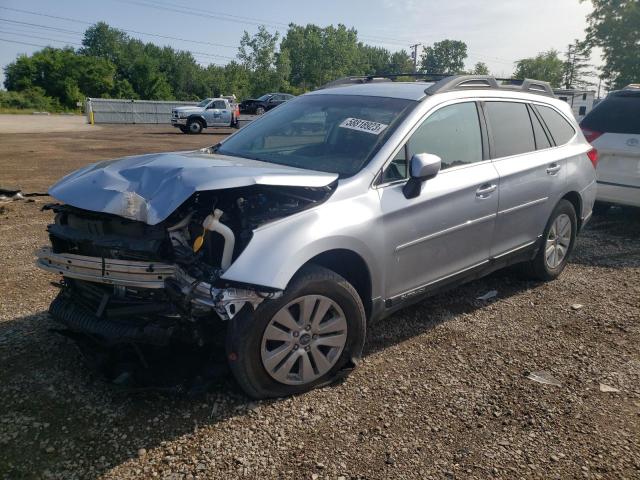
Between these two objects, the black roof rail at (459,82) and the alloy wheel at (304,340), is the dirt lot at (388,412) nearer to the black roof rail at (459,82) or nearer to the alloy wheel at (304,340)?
the alloy wheel at (304,340)

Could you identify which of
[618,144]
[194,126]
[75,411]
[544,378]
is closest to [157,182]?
[75,411]

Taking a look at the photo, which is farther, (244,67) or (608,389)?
(244,67)

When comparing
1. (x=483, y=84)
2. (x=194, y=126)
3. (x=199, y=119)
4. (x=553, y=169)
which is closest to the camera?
(x=483, y=84)

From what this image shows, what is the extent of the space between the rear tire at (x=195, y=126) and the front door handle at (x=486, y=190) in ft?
87.7

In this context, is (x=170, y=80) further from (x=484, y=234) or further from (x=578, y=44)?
(x=484, y=234)

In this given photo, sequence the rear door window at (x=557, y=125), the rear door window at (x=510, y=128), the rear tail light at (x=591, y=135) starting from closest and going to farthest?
the rear door window at (x=510, y=128) < the rear door window at (x=557, y=125) < the rear tail light at (x=591, y=135)

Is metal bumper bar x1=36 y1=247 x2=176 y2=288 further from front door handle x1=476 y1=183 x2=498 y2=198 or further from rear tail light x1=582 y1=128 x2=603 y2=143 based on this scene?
rear tail light x1=582 y1=128 x2=603 y2=143

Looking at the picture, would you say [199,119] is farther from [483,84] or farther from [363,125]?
[363,125]

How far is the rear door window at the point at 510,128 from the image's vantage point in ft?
14.2

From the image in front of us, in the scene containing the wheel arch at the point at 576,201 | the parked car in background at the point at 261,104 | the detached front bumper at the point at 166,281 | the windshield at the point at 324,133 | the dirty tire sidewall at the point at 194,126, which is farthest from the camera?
the parked car in background at the point at 261,104

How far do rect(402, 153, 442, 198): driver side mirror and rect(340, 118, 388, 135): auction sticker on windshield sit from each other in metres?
0.34

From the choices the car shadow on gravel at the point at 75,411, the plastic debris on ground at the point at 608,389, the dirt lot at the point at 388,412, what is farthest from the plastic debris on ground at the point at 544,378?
the car shadow on gravel at the point at 75,411

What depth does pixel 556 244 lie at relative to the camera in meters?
5.18

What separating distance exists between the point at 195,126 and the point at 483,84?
86.8ft
